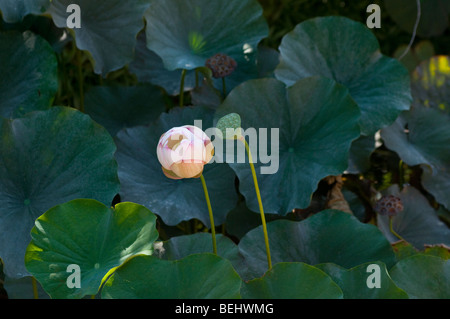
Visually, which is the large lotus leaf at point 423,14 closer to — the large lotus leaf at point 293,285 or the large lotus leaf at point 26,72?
the large lotus leaf at point 26,72

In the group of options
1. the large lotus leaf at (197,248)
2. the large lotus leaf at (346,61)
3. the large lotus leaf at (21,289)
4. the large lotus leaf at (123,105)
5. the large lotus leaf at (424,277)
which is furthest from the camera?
the large lotus leaf at (123,105)

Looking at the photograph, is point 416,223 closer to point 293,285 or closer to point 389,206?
point 389,206

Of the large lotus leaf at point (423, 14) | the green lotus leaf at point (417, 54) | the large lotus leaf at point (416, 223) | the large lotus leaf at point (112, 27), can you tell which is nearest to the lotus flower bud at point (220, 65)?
the large lotus leaf at point (112, 27)

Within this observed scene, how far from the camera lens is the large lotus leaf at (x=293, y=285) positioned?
84 cm

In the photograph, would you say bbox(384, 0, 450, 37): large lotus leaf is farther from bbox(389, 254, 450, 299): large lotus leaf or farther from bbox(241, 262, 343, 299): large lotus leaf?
bbox(241, 262, 343, 299): large lotus leaf

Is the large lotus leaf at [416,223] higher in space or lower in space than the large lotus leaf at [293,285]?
lower

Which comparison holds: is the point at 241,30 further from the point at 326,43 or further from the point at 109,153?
the point at 109,153

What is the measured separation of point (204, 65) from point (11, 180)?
59 cm

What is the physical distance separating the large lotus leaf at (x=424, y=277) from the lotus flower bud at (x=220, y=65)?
0.66 m

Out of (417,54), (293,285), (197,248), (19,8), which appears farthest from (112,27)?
(417,54)

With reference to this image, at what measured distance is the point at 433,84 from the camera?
1775mm

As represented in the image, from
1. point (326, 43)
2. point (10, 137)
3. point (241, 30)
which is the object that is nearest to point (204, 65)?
point (241, 30)

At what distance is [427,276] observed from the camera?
3.11 feet

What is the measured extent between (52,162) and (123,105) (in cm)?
53
